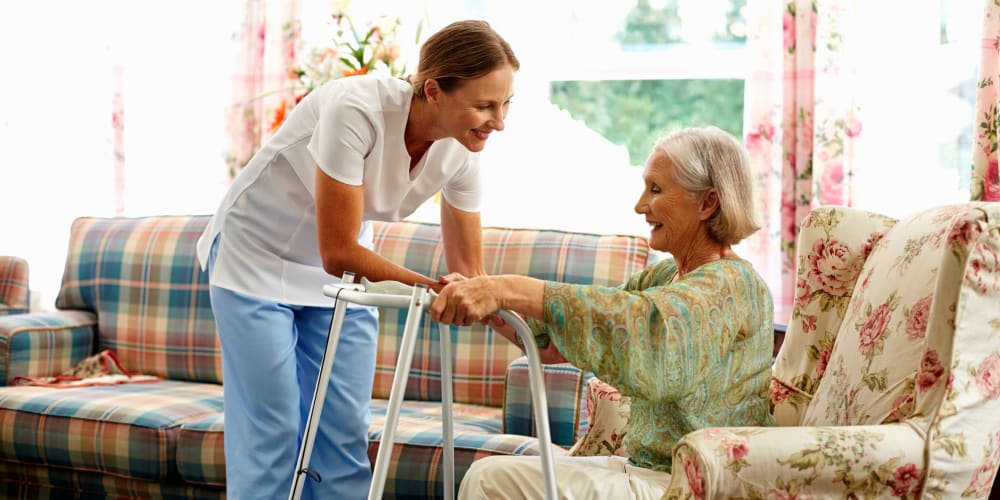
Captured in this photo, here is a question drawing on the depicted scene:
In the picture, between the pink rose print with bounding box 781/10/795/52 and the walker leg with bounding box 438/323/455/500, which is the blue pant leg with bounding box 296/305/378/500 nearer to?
the walker leg with bounding box 438/323/455/500

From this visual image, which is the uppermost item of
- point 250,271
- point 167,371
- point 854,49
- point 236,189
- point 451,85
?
point 854,49

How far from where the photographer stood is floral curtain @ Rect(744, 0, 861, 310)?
3.14 meters

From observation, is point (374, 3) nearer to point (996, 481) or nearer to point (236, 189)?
point (236, 189)

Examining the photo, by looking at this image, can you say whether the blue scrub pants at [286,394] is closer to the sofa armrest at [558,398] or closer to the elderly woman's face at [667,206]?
the sofa armrest at [558,398]

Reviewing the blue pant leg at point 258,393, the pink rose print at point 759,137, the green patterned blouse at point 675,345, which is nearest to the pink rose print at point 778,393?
the green patterned blouse at point 675,345

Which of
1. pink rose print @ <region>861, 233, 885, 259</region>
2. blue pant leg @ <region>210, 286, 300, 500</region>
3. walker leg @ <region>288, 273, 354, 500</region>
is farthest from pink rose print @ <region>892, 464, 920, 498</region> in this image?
blue pant leg @ <region>210, 286, 300, 500</region>

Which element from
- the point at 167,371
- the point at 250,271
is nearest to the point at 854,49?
the point at 250,271

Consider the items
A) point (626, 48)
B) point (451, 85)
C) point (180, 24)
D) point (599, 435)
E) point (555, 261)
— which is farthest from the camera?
point (180, 24)

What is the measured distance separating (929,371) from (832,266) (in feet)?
1.62

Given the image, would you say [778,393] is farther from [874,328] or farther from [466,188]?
[466,188]

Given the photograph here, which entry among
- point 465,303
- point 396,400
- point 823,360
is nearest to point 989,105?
point 823,360

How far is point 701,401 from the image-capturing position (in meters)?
1.61

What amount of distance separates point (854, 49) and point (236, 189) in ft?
6.37

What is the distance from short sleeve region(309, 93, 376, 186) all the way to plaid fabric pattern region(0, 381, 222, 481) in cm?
115
